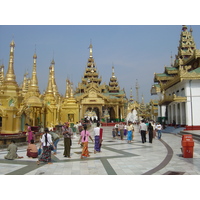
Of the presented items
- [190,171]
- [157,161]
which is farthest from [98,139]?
[190,171]

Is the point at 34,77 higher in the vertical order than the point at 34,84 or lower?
higher

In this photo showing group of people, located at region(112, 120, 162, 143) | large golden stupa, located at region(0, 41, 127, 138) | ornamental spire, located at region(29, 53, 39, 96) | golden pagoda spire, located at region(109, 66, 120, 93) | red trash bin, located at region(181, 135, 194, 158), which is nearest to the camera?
red trash bin, located at region(181, 135, 194, 158)

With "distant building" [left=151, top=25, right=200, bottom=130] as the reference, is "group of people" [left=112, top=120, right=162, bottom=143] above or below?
below

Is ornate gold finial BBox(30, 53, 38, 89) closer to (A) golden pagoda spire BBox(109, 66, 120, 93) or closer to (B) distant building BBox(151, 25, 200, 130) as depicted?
(B) distant building BBox(151, 25, 200, 130)

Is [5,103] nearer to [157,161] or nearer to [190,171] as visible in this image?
[157,161]

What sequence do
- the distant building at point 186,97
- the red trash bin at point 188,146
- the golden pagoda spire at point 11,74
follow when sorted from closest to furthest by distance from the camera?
1. the red trash bin at point 188,146
2. the golden pagoda spire at point 11,74
3. the distant building at point 186,97

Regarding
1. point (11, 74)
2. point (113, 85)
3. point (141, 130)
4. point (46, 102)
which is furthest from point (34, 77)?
point (113, 85)

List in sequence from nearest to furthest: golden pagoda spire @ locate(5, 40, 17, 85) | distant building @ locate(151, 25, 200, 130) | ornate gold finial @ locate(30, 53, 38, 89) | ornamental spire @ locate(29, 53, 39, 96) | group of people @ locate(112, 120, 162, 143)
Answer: group of people @ locate(112, 120, 162, 143)
golden pagoda spire @ locate(5, 40, 17, 85)
distant building @ locate(151, 25, 200, 130)
ornamental spire @ locate(29, 53, 39, 96)
ornate gold finial @ locate(30, 53, 38, 89)

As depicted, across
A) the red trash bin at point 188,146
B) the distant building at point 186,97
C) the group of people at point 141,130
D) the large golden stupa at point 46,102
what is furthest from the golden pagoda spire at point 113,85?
the red trash bin at point 188,146

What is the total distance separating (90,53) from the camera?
59.2 metres

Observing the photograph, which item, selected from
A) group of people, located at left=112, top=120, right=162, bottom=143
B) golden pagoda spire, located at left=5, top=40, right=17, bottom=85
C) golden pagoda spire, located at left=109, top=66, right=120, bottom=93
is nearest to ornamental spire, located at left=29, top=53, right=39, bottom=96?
golden pagoda spire, located at left=5, top=40, right=17, bottom=85

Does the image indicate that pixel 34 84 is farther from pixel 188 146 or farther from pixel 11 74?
pixel 188 146

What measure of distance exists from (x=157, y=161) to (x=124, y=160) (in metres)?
1.21

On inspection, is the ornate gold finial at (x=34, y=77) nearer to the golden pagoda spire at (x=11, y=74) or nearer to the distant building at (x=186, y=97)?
the golden pagoda spire at (x=11, y=74)
